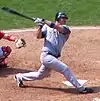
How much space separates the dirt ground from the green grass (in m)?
1.50

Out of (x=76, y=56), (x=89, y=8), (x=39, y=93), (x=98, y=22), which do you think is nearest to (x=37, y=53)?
(x=76, y=56)

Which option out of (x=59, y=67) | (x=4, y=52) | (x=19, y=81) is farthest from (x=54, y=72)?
(x=59, y=67)

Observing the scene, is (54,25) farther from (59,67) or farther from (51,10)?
(51,10)

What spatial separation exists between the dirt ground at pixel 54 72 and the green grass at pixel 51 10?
150 centimetres

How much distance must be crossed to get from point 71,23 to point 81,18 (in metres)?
0.86

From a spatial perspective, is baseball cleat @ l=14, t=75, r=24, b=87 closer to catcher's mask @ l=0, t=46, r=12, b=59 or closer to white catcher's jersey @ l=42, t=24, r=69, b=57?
white catcher's jersey @ l=42, t=24, r=69, b=57

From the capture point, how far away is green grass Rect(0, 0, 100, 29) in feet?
51.3

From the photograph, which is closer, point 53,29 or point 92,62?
point 53,29

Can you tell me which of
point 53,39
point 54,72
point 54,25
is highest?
point 54,25

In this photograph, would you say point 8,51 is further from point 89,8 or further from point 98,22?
point 89,8

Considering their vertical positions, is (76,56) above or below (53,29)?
below

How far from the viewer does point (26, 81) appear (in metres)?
9.95

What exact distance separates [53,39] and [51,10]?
847 cm

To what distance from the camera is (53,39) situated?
9.05 metres
